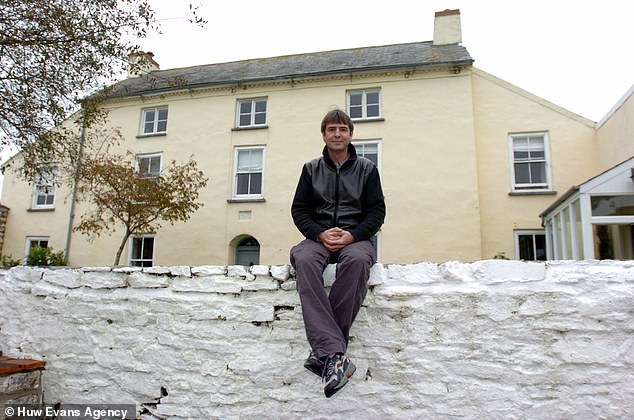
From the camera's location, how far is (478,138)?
438 inches

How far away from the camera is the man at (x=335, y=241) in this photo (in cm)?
201

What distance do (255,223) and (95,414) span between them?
30.1 ft

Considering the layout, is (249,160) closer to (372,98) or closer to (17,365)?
(372,98)

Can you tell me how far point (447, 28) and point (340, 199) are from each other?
12.1 m

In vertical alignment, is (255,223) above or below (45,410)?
above

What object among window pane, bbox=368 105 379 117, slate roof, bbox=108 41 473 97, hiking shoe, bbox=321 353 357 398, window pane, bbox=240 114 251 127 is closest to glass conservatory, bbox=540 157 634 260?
slate roof, bbox=108 41 473 97

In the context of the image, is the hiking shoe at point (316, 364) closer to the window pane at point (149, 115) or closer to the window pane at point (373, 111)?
the window pane at point (373, 111)

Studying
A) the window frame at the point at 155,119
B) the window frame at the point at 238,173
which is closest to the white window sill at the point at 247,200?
the window frame at the point at 238,173

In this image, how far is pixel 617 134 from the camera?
927cm

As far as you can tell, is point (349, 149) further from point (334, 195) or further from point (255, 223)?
point (255, 223)

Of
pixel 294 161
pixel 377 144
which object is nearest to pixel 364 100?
pixel 377 144

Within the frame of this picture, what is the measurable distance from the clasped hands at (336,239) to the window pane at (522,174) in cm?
1005

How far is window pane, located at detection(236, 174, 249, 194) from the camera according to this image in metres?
12.4

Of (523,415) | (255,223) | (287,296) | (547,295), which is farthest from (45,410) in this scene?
(255,223)
